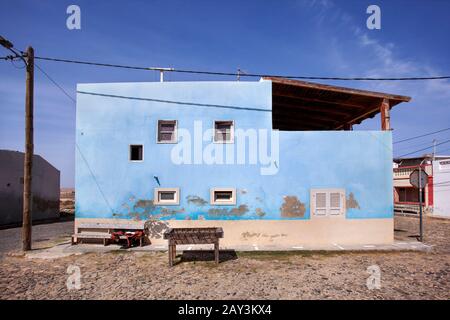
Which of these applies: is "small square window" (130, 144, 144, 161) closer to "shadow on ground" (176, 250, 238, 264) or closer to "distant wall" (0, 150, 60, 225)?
"shadow on ground" (176, 250, 238, 264)

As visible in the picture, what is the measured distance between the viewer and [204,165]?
1104 cm

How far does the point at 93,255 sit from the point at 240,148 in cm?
702

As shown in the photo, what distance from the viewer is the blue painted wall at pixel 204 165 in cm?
1095

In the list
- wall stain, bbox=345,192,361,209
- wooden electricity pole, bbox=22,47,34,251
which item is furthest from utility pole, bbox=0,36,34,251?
wall stain, bbox=345,192,361,209

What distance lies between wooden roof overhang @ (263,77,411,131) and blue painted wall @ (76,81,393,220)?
128cm

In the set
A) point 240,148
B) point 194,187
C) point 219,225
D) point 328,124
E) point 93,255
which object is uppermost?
point 328,124

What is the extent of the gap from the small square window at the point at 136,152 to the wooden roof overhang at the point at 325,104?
20.4 feet

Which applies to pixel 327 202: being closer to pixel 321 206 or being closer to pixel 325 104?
pixel 321 206

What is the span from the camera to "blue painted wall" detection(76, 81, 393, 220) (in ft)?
35.9

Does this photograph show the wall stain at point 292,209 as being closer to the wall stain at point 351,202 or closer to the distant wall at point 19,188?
the wall stain at point 351,202

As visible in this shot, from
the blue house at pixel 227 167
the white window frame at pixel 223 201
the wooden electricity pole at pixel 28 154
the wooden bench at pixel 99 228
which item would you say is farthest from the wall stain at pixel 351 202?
the wooden electricity pole at pixel 28 154
